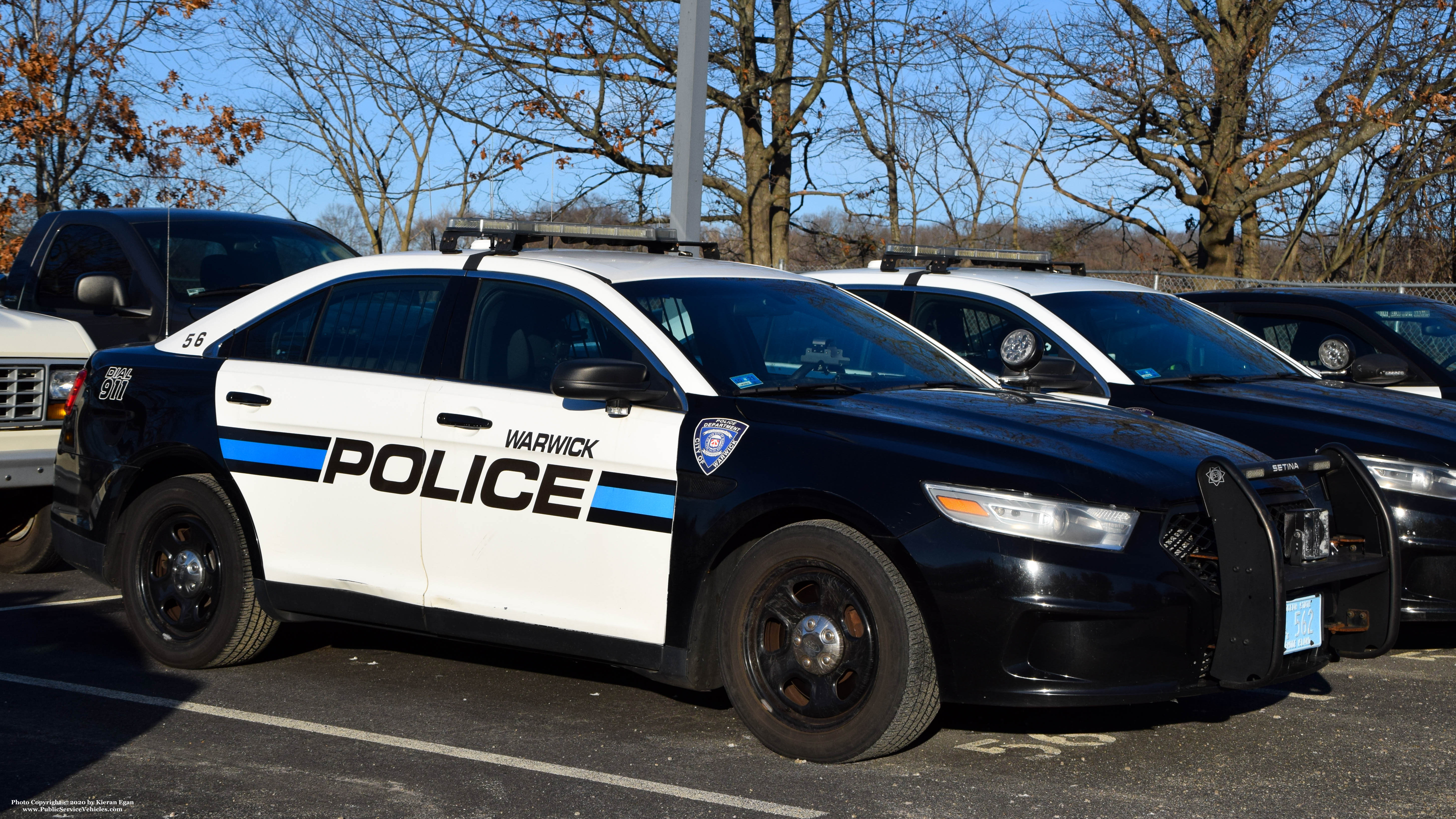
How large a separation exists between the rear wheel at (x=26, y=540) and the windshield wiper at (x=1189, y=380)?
19.5ft

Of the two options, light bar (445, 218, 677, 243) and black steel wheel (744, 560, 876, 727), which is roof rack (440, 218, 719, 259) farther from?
black steel wheel (744, 560, 876, 727)

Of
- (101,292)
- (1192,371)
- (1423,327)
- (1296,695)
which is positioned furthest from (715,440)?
(1423,327)

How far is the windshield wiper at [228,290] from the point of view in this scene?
954 centimetres

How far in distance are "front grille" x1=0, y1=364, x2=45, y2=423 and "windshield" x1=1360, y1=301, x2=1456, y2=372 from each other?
25.4 ft

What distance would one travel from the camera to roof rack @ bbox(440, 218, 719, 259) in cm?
603

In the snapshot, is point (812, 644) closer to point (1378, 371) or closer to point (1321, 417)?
point (1321, 417)

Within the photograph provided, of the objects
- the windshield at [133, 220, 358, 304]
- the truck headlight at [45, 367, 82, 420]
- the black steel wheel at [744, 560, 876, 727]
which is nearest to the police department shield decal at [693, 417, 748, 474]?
the black steel wheel at [744, 560, 876, 727]

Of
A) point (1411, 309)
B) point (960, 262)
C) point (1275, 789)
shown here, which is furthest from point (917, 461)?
point (1411, 309)

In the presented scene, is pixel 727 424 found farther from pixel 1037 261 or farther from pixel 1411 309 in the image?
pixel 1411 309

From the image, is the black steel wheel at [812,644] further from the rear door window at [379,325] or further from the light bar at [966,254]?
the light bar at [966,254]

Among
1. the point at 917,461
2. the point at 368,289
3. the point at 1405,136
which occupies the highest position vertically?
the point at 1405,136

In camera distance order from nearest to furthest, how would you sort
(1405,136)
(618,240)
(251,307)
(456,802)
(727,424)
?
1. (456,802)
2. (727,424)
3. (251,307)
4. (618,240)
5. (1405,136)

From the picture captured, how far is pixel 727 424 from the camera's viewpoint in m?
4.97

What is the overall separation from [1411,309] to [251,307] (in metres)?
7.16
